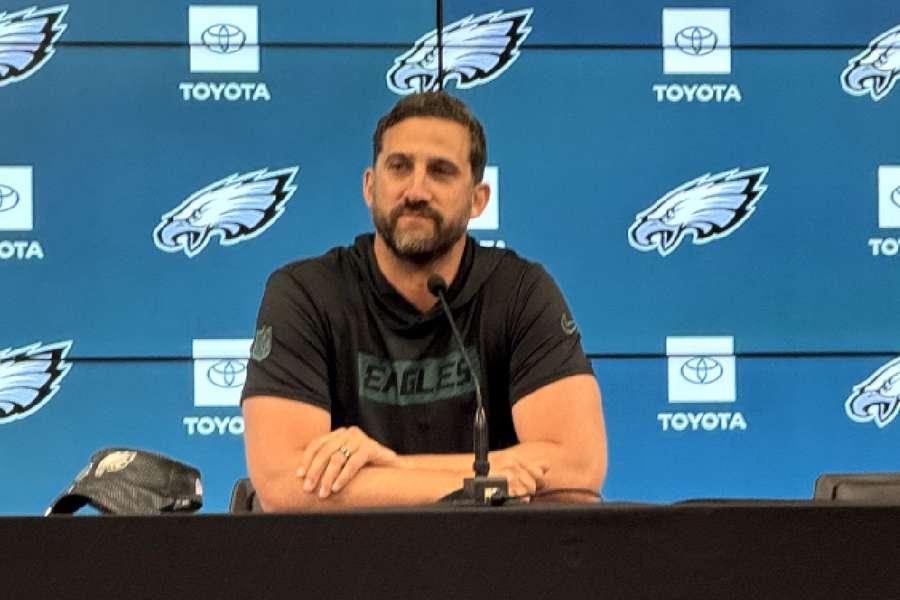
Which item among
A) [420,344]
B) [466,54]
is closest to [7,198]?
[466,54]

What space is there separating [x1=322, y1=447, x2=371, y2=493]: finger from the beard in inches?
17.9

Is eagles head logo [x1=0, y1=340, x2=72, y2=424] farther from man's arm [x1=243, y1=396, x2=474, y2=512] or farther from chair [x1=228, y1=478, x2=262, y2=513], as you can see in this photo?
man's arm [x1=243, y1=396, x2=474, y2=512]

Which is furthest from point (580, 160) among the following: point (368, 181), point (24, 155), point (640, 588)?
point (640, 588)

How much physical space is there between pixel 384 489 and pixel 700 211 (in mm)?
1828

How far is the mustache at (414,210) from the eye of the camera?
2256mm

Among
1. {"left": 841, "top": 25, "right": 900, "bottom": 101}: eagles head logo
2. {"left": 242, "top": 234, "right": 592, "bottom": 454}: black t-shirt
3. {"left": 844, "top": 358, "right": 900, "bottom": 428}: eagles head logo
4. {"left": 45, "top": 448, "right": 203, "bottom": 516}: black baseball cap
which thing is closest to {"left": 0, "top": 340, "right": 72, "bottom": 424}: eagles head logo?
{"left": 242, "top": 234, "right": 592, "bottom": 454}: black t-shirt

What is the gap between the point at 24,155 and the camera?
3.38 meters

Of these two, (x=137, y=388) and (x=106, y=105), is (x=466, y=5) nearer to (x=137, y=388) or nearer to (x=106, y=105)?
(x=106, y=105)

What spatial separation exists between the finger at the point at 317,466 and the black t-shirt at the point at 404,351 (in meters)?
0.23

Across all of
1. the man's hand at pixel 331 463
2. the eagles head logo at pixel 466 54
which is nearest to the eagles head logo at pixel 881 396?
the eagles head logo at pixel 466 54

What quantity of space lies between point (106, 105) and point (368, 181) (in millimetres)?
1311

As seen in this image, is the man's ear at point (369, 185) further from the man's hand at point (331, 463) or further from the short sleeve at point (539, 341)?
the man's hand at point (331, 463)

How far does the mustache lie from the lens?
7.40 feet

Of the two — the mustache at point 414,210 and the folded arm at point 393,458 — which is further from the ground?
the mustache at point 414,210
